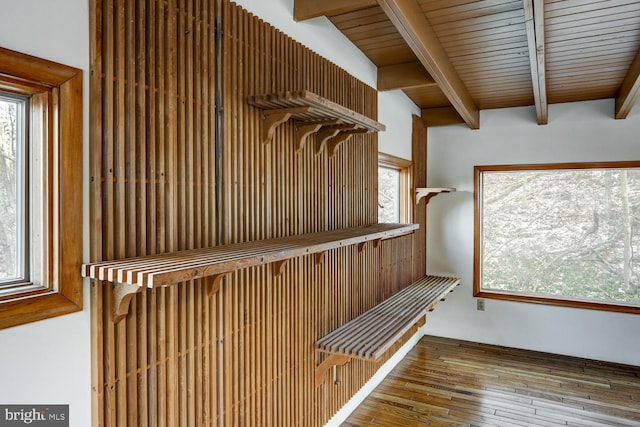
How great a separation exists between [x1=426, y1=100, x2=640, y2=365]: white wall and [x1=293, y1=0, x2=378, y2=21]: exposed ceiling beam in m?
2.95

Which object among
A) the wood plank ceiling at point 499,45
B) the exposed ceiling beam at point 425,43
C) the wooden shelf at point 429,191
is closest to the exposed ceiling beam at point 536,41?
the wood plank ceiling at point 499,45

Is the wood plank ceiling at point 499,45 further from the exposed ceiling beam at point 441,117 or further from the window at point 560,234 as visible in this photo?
the window at point 560,234

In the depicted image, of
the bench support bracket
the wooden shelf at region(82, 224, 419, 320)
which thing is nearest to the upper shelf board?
the wooden shelf at region(82, 224, 419, 320)

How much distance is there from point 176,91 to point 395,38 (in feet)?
6.07

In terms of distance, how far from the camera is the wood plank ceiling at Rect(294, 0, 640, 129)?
2373 mm

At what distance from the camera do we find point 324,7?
2307 mm

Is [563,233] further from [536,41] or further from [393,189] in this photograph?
[536,41]

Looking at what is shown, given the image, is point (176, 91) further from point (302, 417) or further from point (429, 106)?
point (429, 106)

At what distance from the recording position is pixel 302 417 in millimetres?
2559

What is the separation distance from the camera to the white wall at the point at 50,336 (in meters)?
1.16

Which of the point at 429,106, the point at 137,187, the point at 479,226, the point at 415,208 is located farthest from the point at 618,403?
the point at 137,187

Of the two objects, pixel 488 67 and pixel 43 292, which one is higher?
pixel 488 67

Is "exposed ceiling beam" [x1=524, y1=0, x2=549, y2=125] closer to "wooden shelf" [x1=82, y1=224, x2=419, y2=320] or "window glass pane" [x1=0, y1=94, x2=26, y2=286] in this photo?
"wooden shelf" [x1=82, y1=224, x2=419, y2=320]

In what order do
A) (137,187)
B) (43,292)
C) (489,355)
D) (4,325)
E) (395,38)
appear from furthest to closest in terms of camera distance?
1. (489,355)
2. (395,38)
3. (137,187)
4. (43,292)
5. (4,325)
